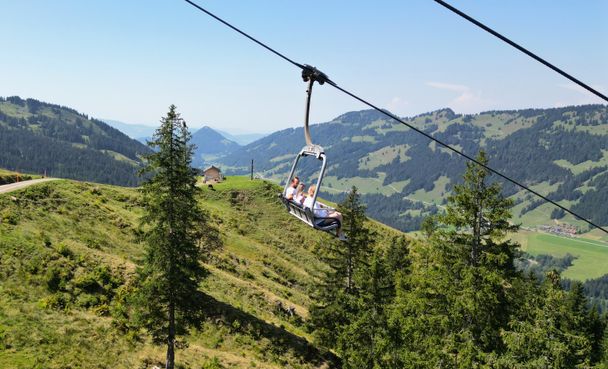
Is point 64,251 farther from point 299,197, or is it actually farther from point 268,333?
point 299,197

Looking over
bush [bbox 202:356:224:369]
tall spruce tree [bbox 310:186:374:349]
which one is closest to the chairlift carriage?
tall spruce tree [bbox 310:186:374:349]

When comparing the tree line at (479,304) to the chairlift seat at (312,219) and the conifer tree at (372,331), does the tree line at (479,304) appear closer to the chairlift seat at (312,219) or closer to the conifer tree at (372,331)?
the conifer tree at (372,331)

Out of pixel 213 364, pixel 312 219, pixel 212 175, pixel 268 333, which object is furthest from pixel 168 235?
pixel 212 175

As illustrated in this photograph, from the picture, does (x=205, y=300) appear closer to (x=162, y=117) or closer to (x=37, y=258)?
(x=37, y=258)

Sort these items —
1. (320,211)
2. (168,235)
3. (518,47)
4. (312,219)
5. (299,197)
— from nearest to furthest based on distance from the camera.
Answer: (518,47)
(312,219)
(320,211)
(299,197)
(168,235)

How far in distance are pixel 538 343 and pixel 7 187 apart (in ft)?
164

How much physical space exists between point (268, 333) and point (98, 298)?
1486 cm

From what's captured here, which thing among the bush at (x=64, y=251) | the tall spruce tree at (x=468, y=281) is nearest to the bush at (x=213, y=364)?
the bush at (x=64, y=251)

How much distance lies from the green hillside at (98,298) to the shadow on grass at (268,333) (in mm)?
108

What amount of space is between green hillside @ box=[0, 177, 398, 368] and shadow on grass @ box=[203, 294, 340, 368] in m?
0.11

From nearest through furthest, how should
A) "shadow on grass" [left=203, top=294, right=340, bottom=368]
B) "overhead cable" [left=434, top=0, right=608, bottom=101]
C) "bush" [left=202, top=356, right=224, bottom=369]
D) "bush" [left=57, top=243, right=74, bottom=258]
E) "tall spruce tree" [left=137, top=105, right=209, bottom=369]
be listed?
1. "overhead cable" [left=434, top=0, right=608, bottom=101]
2. "tall spruce tree" [left=137, top=105, right=209, bottom=369]
3. "bush" [left=202, top=356, right=224, bottom=369]
4. "bush" [left=57, top=243, right=74, bottom=258]
5. "shadow on grass" [left=203, top=294, right=340, bottom=368]

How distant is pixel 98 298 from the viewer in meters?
35.0

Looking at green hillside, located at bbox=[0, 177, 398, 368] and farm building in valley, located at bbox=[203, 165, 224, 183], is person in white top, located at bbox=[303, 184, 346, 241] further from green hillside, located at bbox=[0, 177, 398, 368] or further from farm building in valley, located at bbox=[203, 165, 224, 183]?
farm building in valley, located at bbox=[203, 165, 224, 183]

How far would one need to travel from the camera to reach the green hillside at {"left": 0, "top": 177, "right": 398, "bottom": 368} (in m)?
28.9
